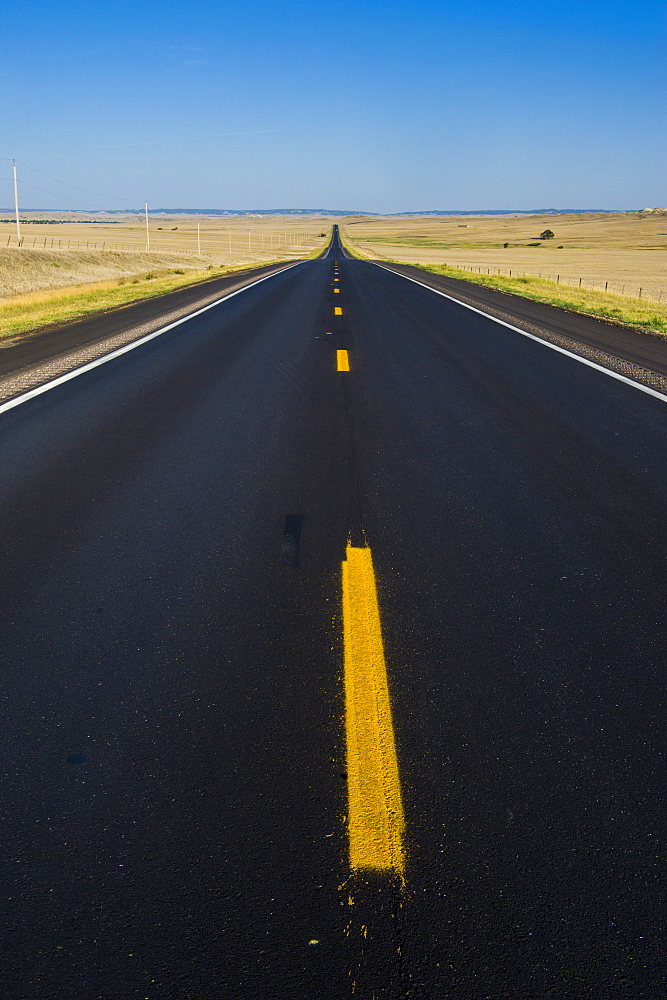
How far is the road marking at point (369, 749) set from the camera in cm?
251

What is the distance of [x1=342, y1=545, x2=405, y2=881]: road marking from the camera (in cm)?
251

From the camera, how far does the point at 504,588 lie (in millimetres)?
4410

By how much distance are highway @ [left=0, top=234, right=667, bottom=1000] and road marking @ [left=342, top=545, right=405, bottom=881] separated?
1 cm

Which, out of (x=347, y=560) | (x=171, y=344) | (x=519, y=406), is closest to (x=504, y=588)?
(x=347, y=560)

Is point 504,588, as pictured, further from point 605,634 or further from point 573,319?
point 573,319

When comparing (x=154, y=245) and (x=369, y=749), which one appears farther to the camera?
(x=154, y=245)

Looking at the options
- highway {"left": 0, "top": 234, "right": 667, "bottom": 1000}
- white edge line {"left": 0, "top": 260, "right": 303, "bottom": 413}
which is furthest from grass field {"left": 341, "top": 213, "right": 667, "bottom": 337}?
highway {"left": 0, "top": 234, "right": 667, "bottom": 1000}

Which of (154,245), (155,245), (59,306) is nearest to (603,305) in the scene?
(59,306)

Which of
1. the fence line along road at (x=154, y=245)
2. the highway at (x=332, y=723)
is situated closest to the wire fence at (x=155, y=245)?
the fence line along road at (x=154, y=245)

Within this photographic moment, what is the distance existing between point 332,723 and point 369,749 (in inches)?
8.7

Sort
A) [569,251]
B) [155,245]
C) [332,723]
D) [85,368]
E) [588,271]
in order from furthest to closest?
[155,245], [569,251], [588,271], [85,368], [332,723]

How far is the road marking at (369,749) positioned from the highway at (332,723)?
0.01 meters

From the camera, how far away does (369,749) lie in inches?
117

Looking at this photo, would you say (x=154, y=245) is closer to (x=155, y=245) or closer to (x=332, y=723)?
(x=155, y=245)
